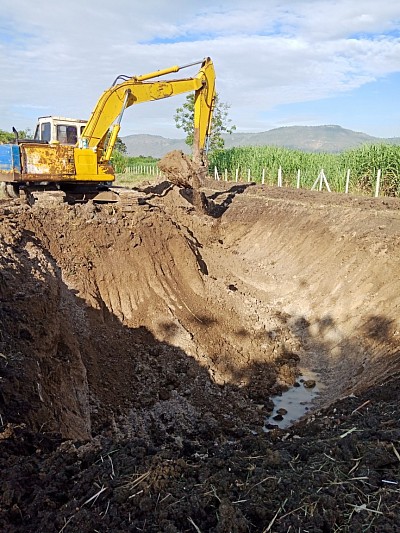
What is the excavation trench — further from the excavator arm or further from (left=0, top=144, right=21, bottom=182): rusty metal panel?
the excavator arm

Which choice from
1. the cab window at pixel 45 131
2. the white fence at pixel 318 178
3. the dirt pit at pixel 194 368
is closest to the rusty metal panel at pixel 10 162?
the dirt pit at pixel 194 368

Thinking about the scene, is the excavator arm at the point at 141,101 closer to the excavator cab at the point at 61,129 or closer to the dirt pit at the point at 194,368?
the excavator cab at the point at 61,129

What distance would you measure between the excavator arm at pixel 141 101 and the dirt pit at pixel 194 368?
2.74 m

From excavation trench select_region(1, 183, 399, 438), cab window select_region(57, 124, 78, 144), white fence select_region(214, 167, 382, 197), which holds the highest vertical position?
cab window select_region(57, 124, 78, 144)

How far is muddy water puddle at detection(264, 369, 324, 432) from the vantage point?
26.3 feet

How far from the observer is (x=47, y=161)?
14.3 metres

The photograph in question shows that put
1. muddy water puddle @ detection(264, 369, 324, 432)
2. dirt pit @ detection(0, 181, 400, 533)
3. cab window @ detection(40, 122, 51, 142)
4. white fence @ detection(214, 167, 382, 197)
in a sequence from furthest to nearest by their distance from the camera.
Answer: white fence @ detection(214, 167, 382, 197), cab window @ detection(40, 122, 51, 142), muddy water puddle @ detection(264, 369, 324, 432), dirt pit @ detection(0, 181, 400, 533)

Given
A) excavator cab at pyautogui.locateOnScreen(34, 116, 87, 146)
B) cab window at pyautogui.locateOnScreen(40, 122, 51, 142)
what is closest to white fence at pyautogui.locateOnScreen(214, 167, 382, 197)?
excavator cab at pyautogui.locateOnScreen(34, 116, 87, 146)

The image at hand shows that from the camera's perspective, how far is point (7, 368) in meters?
5.14

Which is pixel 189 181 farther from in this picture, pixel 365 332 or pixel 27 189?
pixel 365 332

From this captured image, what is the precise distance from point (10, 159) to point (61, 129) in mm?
2659

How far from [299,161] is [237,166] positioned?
565 centimetres

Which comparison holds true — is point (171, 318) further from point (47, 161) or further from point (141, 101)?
point (141, 101)

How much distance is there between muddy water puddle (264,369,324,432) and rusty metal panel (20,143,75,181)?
30.4 feet
